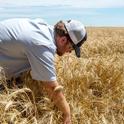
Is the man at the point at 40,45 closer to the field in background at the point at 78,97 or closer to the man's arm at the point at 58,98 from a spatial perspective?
the man's arm at the point at 58,98

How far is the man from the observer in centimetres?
434

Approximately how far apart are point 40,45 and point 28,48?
0.46 feet

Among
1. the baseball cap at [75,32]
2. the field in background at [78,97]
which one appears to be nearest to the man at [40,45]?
the baseball cap at [75,32]

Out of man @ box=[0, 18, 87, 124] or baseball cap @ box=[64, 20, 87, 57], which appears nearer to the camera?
man @ box=[0, 18, 87, 124]

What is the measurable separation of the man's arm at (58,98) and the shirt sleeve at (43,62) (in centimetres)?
7

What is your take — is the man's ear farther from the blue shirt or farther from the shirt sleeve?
the shirt sleeve

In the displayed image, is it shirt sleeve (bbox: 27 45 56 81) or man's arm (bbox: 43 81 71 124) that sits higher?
shirt sleeve (bbox: 27 45 56 81)

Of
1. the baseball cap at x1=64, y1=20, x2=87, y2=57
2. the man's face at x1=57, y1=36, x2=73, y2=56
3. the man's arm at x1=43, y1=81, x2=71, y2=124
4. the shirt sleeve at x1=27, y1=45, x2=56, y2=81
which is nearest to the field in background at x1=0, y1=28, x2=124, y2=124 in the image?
the man's arm at x1=43, y1=81, x2=71, y2=124

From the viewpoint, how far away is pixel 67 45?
14.9ft

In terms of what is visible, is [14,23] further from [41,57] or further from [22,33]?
[41,57]

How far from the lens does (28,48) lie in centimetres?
440

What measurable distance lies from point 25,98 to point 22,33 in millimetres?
624

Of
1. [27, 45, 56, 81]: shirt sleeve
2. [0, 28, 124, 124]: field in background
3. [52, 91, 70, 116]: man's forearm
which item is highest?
[27, 45, 56, 81]: shirt sleeve

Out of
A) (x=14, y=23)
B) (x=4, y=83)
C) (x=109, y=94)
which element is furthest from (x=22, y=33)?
(x=109, y=94)
